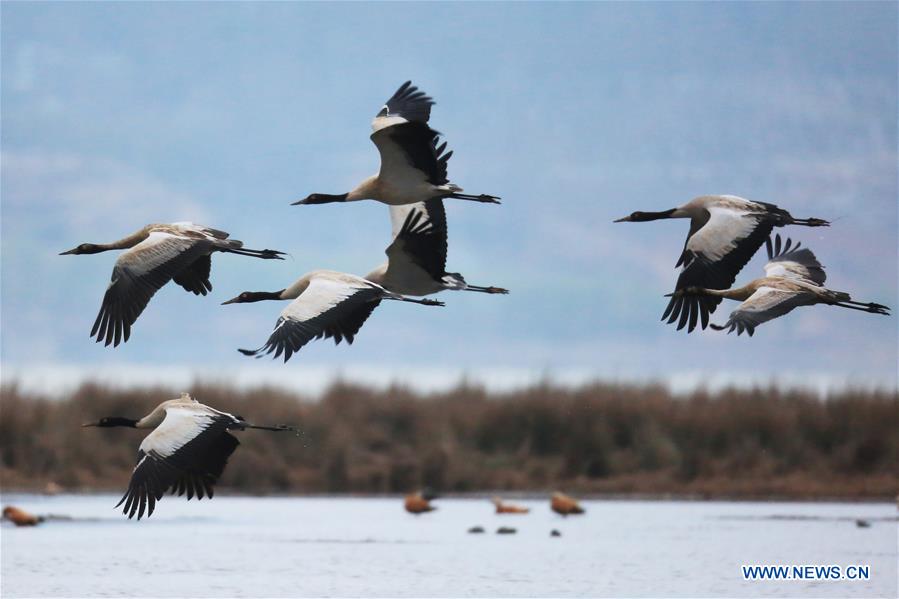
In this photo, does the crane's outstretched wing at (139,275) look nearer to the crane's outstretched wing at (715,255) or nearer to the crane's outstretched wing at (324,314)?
the crane's outstretched wing at (324,314)

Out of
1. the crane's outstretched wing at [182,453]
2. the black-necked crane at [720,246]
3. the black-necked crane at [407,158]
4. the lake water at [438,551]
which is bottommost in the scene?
the lake water at [438,551]

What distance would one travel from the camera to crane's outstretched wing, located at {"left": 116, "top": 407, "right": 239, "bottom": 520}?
1224 cm

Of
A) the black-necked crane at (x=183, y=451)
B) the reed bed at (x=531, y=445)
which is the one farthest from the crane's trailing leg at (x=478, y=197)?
the reed bed at (x=531, y=445)

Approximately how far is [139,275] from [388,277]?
2.42 meters

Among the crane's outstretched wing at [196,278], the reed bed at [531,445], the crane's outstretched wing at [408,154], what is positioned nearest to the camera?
the crane's outstretched wing at [408,154]

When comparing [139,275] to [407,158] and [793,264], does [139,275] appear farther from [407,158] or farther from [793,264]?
[793,264]

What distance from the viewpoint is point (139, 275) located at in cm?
1322

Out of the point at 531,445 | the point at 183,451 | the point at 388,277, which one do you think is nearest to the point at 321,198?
the point at 388,277

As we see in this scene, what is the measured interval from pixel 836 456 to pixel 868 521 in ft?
16.1

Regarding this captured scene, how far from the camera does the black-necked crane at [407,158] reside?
13.6 m

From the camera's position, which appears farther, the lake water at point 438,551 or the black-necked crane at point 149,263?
the lake water at point 438,551

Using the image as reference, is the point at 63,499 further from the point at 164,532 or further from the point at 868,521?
the point at 868,521

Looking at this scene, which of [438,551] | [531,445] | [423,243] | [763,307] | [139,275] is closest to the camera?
[763,307]

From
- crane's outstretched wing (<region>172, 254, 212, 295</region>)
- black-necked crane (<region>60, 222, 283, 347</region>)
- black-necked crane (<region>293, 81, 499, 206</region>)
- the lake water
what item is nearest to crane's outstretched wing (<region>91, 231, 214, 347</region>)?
black-necked crane (<region>60, 222, 283, 347</region>)
